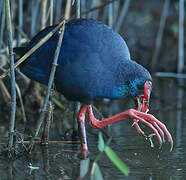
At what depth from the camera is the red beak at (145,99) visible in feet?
9.37

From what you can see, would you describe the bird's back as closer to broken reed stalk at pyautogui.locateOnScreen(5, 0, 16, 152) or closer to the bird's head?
the bird's head

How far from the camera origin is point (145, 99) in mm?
2945

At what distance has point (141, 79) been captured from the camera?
284 cm

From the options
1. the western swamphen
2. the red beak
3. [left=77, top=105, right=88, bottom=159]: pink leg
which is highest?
the western swamphen

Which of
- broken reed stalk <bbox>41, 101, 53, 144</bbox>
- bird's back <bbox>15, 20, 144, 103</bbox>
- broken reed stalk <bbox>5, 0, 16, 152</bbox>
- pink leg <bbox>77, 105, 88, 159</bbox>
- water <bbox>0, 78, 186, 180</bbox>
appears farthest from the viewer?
broken reed stalk <bbox>41, 101, 53, 144</bbox>

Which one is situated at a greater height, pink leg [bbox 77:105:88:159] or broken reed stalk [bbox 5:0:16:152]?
broken reed stalk [bbox 5:0:16:152]

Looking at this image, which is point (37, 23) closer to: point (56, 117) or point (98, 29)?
point (56, 117)

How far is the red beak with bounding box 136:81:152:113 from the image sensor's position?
286 cm

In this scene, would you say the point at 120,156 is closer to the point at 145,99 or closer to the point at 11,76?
the point at 145,99

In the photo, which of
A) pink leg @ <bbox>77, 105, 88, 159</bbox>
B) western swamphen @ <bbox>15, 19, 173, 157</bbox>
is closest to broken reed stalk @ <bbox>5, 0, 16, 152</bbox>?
western swamphen @ <bbox>15, 19, 173, 157</bbox>

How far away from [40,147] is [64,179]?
2.42ft

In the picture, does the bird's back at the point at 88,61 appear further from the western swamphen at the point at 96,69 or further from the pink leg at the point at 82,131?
the pink leg at the point at 82,131

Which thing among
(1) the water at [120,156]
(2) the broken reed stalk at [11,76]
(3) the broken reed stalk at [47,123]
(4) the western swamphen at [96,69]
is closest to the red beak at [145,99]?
(4) the western swamphen at [96,69]

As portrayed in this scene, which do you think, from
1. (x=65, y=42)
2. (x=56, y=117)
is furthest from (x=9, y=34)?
(x=56, y=117)
